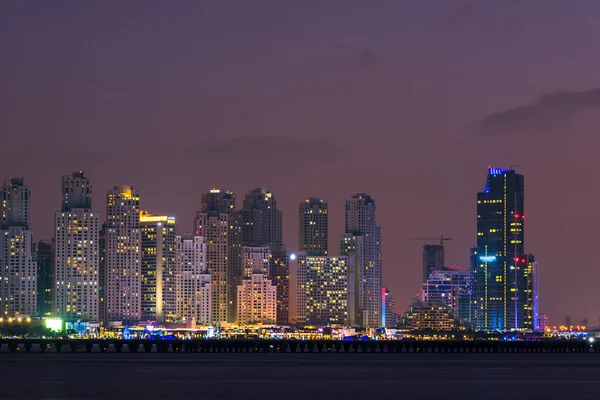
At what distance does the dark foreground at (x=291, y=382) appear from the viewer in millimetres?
111938

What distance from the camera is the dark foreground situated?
112m

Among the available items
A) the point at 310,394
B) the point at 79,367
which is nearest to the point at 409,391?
the point at 310,394

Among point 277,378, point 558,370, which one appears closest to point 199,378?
point 277,378

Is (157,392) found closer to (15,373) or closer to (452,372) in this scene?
(15,373)

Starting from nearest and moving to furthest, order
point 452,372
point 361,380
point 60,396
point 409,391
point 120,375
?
point 60,396, point 409,391, point 361,380, point 120,375, point 452,372

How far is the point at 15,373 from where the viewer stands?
149m

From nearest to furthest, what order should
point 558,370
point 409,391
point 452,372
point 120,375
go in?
point 409,391, point 120,375, point 452,372, point 558,370

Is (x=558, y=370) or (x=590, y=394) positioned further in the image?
(x=558, y=370)

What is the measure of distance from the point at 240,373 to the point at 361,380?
23.4 metres

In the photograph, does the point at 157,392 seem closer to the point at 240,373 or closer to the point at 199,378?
the point at 199,378

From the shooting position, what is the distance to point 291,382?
132 m

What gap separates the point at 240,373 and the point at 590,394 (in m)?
53.2

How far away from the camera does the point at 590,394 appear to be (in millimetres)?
113750

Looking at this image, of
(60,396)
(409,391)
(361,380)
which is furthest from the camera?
(361,380)
